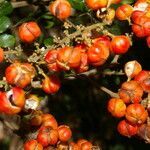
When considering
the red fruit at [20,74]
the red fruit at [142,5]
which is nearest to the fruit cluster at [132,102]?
the red fruit at [142,5]

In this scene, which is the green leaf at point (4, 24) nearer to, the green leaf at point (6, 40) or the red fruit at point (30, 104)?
the green leaf at point (6, 40)

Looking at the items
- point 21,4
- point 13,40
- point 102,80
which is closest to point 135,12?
point 13,40

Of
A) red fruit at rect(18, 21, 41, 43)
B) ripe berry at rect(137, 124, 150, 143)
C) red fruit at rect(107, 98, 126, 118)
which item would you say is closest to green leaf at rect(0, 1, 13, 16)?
red fruit at rect(18, 21, 41, 43)

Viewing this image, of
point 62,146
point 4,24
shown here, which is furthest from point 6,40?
point 62,146

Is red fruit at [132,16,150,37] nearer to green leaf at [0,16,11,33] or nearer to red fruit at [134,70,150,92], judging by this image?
red fruit at [134,70,150,92]

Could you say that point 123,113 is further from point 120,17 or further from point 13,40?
point 13,40
